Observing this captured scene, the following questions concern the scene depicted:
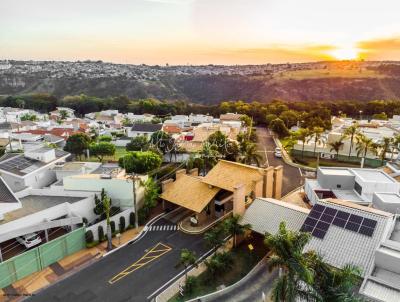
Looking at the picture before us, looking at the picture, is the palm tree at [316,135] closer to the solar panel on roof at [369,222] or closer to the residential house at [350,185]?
the residential house at [350,185]

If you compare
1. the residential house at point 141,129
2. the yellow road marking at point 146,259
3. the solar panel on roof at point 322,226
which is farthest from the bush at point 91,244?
the residential house at point 141,129

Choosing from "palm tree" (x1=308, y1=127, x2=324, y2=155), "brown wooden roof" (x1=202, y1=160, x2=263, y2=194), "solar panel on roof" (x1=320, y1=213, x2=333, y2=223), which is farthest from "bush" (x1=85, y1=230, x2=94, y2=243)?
"palm tree" (x1=308, y1=127, x2=324, y2=155)

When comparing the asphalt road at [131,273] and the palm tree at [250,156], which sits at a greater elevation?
the palm tree at [250,156]

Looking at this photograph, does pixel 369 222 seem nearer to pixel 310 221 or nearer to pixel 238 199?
pixel 310 221

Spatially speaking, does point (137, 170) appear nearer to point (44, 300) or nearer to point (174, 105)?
point (44, 300)

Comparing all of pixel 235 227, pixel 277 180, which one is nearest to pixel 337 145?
pixel 277 180

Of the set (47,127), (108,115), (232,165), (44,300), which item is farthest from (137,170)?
(108,115)
